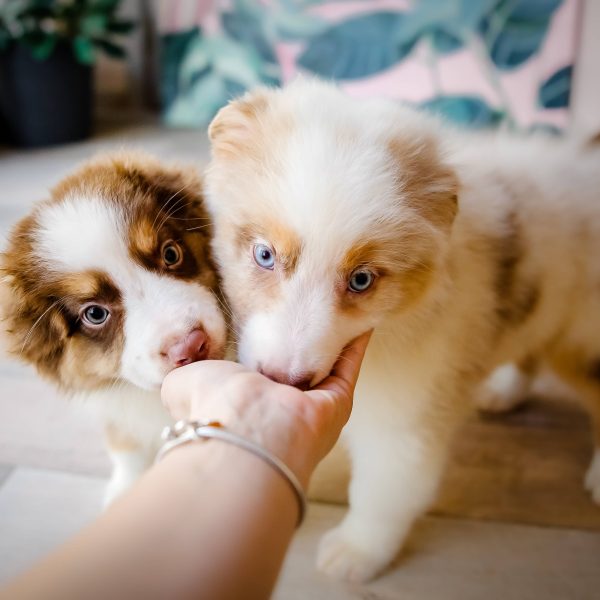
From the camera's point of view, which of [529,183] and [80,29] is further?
[80,29]

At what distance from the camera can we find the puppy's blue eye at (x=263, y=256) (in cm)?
142

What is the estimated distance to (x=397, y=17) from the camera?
4309mm

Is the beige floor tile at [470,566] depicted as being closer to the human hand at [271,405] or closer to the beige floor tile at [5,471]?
the human hand at [271,405]

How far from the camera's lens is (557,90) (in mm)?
4121

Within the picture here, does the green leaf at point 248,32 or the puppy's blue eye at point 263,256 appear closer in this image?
the puppy's blue eye at point 263,256

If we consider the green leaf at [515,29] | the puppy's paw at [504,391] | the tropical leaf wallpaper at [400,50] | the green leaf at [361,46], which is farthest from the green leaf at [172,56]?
the puppy's paw at [504,391]

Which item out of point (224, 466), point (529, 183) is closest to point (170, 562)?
point (224, 466)

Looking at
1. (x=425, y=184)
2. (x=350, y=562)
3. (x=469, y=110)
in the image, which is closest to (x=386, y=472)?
(x=350, y=562)

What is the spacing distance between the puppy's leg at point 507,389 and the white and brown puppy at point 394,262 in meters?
0.34

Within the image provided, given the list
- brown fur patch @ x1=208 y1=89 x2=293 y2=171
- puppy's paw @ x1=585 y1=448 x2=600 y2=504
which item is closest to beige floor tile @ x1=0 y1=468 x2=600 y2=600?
puppy's paw @ x1=585 y1=448 x2=600 y2=504

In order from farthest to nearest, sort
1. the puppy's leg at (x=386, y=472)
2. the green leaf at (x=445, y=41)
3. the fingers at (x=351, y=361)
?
the green leaf at (x=445, y=41) → the puppy's leg at (x=386, y=472) → the fingers at (x=351, y=361)

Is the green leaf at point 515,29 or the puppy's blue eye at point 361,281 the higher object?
the green leaf at point 515,29

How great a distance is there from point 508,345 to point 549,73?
293cm

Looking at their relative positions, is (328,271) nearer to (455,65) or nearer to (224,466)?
(224,466)
